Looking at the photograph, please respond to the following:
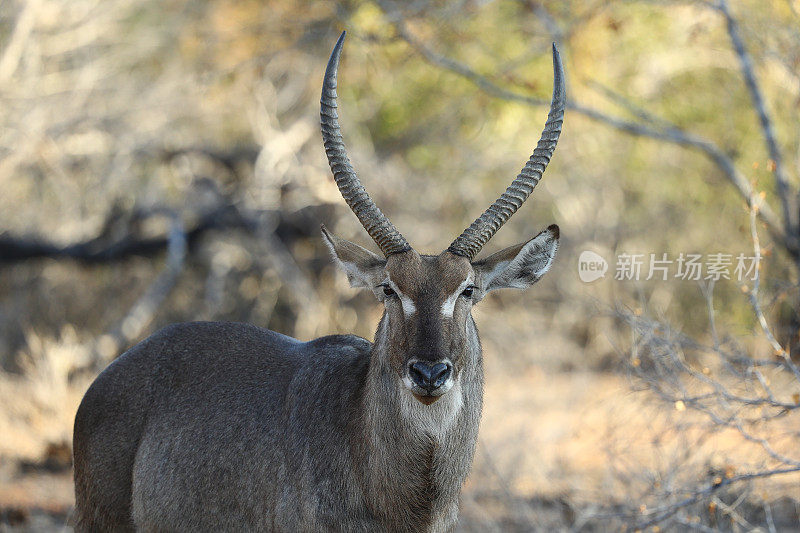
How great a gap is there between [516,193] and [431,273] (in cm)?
77

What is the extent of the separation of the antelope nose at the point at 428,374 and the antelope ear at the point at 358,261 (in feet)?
3.06

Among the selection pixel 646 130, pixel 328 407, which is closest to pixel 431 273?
pixel 328 407

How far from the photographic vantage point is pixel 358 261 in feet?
18.5

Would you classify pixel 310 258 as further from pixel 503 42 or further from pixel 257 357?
pixel 257 357

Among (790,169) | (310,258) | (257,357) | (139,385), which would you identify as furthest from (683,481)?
(310,258)

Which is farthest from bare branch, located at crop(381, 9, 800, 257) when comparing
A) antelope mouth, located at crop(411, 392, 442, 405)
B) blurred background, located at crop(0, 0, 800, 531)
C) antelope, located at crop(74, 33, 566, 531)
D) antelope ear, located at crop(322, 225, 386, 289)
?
antelope mouth, located at crop(411, 392, 442, 405)

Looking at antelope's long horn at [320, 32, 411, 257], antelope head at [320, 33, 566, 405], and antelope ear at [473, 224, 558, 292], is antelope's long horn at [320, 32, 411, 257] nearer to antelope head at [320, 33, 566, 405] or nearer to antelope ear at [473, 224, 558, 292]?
antelope head at [320, 33, 566, 405]

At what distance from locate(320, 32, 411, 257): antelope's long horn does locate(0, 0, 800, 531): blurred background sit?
4.44 meters

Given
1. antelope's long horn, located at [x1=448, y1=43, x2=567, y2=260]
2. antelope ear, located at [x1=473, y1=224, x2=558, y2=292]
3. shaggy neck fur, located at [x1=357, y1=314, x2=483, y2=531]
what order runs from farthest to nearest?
1. antelope ear, located at [x1=473, y1=224, x2=558, y2=292]
2. antelope's long horn, located at [x1=448, y1=43, x2=567, y2=260]
3. shaggy neck fur, located at [x1=357, y1=314, x2=483, y2=531]

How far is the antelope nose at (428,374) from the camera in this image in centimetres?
471

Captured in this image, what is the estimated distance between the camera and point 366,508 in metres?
5.24

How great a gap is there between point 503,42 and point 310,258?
5421 mm

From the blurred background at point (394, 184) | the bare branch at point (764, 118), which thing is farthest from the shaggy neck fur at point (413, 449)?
the bare branch at point (764, 118)

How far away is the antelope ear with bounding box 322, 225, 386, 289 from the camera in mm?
5598
